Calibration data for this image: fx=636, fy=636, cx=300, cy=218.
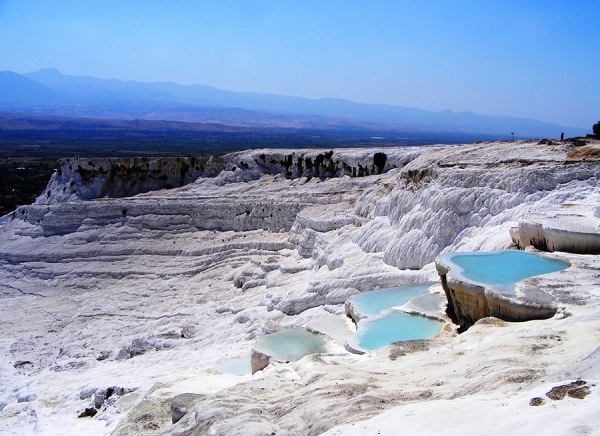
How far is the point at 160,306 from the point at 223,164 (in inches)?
535

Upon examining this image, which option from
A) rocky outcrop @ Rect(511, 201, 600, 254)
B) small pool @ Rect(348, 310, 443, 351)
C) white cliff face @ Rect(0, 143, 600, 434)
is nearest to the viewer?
white cliff face @ Rect(0, 143, 600, 434)

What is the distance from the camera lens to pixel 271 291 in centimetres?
1867

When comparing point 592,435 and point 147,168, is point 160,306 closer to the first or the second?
point 147,168

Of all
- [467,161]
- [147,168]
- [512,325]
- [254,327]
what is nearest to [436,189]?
[467,161]

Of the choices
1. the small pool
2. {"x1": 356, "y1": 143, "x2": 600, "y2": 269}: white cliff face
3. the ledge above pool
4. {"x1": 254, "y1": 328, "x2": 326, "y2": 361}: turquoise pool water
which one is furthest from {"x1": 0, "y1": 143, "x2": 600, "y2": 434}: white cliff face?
the small pool

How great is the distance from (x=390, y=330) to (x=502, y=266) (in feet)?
7.68

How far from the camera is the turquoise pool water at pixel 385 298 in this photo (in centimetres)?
1257

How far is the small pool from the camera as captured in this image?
10375 mm

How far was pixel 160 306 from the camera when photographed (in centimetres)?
2106

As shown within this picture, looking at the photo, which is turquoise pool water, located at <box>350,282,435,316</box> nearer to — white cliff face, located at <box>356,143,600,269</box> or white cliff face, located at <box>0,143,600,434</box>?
white cliff face, located at <box>0,143,600,434</box>

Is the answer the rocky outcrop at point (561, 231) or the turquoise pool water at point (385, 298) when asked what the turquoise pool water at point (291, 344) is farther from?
the rocky outcrop at point (561, 231)

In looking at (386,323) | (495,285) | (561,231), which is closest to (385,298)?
(386,323)

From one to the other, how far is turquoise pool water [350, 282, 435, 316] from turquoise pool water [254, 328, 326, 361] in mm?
1233

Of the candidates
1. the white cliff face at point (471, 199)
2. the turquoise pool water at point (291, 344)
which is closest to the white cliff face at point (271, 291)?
the white cliff face at point (471, 199)
